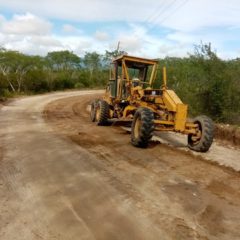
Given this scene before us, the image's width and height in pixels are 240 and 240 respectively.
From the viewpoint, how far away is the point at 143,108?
36.2ft

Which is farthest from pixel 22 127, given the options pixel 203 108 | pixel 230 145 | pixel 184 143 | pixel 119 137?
pixel 203 108

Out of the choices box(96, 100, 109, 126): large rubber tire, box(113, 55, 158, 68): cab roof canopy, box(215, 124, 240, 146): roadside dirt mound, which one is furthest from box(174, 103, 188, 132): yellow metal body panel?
box(96, 100, 109, 126): large rubber tire

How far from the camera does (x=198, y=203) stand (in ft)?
21.6

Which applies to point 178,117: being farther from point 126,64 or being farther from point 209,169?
point 126,64

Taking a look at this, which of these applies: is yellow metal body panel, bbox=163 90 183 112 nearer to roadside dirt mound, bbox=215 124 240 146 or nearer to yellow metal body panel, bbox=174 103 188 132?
yellow metal body panel, bbox=174 103 188 132

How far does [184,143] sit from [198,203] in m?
5.75

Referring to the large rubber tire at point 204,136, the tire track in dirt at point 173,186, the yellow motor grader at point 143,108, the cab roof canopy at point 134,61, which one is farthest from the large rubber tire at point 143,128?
the cab roof canopy at point 134,61

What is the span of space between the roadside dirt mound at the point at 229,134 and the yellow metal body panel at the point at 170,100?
9.35ft

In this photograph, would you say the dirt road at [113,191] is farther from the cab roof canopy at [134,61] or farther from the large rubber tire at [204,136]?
the cab roof canopy at [134,61]

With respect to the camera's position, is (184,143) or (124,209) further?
(184,143)

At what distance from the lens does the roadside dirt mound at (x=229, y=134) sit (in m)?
13.2

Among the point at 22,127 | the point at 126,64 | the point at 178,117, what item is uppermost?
the point at 126,64

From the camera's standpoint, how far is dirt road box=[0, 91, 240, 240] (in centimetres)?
548

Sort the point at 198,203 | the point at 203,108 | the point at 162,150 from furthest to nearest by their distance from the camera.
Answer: the point at 203,108 < the point at 162,150 < the point at 198,203
